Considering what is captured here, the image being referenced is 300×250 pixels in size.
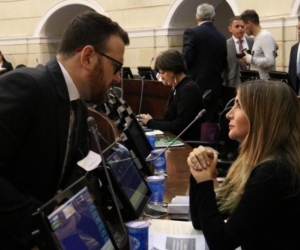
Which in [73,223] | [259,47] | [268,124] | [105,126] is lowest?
[105,126]

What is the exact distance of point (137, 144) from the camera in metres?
2.61

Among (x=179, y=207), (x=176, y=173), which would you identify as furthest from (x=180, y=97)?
(x=179, y=207)

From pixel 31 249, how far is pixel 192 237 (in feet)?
1.85

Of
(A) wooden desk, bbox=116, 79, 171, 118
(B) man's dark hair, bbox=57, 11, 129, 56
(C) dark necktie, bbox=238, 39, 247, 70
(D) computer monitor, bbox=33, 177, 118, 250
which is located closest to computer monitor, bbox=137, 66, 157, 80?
(A) wooden desk, bbox=116, 79, 171, 118

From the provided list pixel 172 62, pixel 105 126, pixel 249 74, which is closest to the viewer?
pixel 105 126

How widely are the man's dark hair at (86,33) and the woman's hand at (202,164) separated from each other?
0.52m

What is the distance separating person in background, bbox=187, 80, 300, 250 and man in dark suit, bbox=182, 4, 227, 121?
11.9 feet

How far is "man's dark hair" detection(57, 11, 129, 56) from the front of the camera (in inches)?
66.1

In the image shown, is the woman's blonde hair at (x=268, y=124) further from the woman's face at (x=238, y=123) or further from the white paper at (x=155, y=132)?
the white paper at (x=155, y=132)

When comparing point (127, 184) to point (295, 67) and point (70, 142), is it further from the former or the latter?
point (295, 67)

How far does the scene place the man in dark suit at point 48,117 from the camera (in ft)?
4.94

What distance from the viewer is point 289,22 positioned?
24.6 ft

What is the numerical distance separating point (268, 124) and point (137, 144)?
914 mm

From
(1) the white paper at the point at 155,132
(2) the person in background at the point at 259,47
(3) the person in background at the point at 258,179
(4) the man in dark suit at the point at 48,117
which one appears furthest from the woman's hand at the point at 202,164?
(2) the person in background at the point at 259,47
